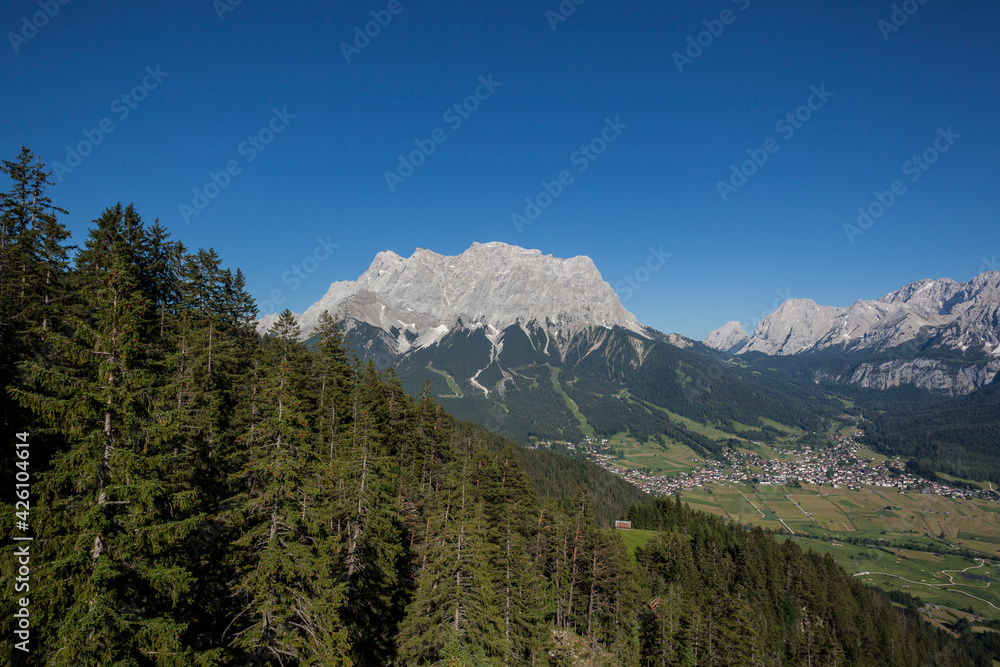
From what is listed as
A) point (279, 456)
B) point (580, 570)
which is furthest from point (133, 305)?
point (580, 570)

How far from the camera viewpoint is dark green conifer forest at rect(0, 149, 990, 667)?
37.8 feet

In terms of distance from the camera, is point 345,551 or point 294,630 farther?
point 345,551

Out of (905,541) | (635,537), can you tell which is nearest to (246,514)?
(635,537)

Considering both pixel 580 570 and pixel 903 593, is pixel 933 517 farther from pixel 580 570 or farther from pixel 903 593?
pixel 580 570

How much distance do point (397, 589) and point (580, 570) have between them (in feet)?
74.5

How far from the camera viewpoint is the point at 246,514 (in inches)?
642

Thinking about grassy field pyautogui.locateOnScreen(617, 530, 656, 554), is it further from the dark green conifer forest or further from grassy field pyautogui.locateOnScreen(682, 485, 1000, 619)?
grassy field pyautogui.locateOnScreen(682, 485, 1000, 619)

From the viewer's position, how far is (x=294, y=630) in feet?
51.2

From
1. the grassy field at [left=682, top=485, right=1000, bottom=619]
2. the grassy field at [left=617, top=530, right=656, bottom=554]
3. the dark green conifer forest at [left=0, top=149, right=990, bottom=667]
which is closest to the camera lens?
the dark green conifer forest at [left=0, top=149, right=990, bottom=667]

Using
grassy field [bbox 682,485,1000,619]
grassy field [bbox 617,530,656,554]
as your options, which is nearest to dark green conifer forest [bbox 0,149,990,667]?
grassy field [bbox 617,530,656,554]

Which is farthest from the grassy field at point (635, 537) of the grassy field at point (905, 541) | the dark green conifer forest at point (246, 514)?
the grassy field at point (905, 541)

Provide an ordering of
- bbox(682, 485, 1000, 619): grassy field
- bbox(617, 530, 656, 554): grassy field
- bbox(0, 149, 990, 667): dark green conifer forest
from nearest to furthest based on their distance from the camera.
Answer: bbox(0, 149, 990, 667): dark green conifer forest → bbox(617, 530, 656, 554): grassy field → bbox(682, 485, 1000, 619): grassy field

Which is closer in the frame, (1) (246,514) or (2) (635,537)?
(1) (246,514)

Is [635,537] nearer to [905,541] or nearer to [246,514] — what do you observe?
[246,514]
